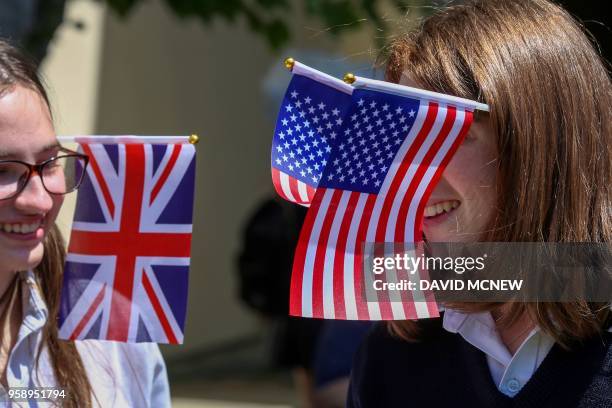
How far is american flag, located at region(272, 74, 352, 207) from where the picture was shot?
2.37 m

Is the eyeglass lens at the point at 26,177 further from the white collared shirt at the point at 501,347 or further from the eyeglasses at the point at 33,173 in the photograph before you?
the white collared shirt at the point at 501,347

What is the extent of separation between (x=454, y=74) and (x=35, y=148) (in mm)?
977

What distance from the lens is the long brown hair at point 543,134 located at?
223 cm

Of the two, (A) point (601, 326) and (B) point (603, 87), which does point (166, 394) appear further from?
(B) point (603, 87)

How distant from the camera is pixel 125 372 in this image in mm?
2621

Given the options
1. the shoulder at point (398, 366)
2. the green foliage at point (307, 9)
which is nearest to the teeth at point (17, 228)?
the shoulder at point (398, 366)

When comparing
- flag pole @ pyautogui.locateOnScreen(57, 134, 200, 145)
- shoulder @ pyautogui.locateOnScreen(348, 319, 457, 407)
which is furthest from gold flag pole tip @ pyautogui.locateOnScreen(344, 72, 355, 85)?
shoulder @ pyautogui.locateOnScreen(348, 319, 457, 407)

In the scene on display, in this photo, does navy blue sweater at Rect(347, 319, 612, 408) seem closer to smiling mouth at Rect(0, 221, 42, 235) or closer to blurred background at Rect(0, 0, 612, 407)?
smiling mouth at Rect(0, 221, 42, 235)

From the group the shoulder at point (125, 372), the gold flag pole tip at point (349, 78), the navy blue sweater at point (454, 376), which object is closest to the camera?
the navy blue sweater at point (454, 376)

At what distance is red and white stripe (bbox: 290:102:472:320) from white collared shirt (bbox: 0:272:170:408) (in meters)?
0.48

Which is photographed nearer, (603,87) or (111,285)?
(603,87)

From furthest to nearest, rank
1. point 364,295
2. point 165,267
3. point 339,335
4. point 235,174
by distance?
1. point 235,174
2. point 339,335
3. point 165,267
4. point 364,295

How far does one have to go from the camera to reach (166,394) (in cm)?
272

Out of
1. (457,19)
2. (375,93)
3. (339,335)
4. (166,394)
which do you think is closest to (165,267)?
(166,394)
